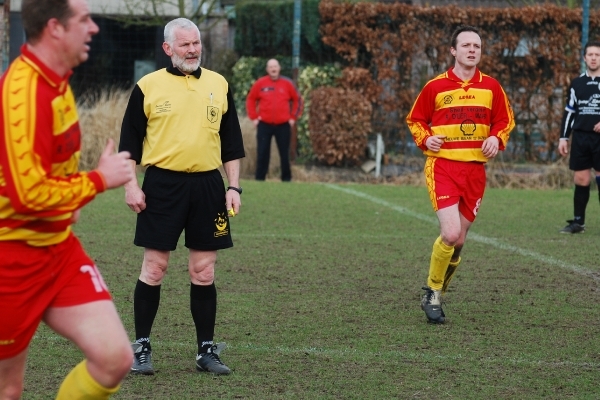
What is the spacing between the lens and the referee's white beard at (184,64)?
5738 millimetres

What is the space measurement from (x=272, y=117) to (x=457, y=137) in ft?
34.8

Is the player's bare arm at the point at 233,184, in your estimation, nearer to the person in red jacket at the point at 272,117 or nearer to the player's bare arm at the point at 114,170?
the player's bare arm at the point at 114,170

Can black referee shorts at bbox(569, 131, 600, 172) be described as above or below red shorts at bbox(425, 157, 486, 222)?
below

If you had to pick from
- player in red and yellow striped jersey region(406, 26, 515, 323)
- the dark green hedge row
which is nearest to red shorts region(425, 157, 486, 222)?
player in red and yellow striped jersey region(406, 26, 515, 323)

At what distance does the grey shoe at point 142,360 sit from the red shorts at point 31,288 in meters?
1.85

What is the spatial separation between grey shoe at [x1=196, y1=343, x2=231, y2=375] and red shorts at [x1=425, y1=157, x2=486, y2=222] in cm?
233

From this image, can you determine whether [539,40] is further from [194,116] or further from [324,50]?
[194,116]

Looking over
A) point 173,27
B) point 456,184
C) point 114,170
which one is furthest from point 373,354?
point 114,170

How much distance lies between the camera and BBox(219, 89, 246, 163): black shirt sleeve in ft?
19.8

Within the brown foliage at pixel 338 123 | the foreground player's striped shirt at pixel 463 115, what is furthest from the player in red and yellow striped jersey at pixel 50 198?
the brown foliage at pixel 338 123

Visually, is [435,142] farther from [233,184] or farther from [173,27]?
[173,27]

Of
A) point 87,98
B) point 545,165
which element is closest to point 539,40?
point 545,165

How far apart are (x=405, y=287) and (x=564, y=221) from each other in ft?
17.6

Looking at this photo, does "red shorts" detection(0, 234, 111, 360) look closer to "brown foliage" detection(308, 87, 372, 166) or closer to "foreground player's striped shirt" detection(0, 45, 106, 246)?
"foreground player's striped shirt" detection(0, 45, 106, 246)
